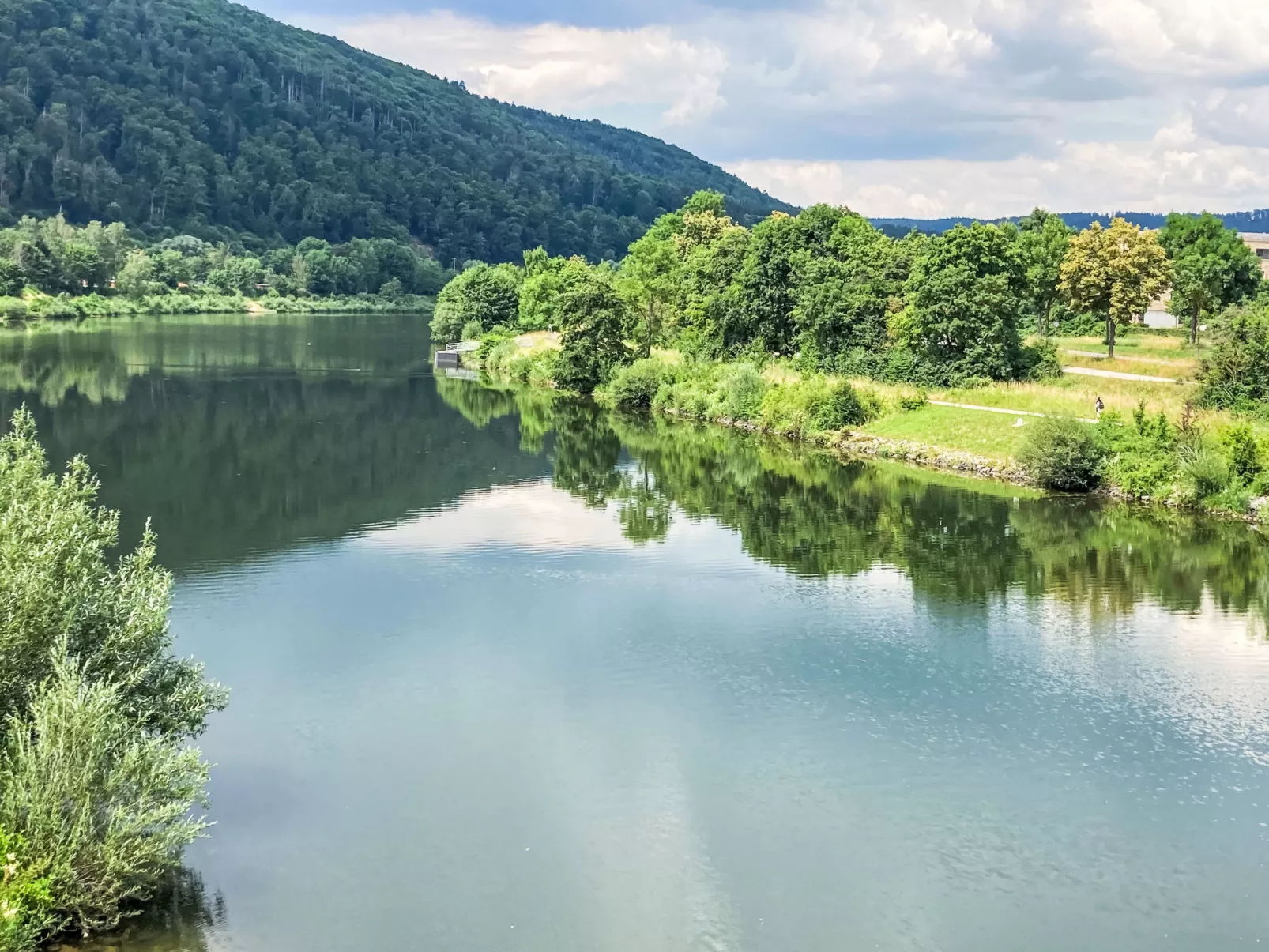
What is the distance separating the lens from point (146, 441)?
167ft

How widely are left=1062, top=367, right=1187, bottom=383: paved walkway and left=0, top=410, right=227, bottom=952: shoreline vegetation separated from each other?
4305 centimetres

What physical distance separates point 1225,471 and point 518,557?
22584mm

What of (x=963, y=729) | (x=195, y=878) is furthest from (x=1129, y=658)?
(x=195, y=878)

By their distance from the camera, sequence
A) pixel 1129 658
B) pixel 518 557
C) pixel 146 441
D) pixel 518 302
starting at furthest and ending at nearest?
1. pixel 518 302
2. pixel 146 441
3. pixel 518 557
4. pixel 1129 658

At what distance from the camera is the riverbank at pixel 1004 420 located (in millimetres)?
39500

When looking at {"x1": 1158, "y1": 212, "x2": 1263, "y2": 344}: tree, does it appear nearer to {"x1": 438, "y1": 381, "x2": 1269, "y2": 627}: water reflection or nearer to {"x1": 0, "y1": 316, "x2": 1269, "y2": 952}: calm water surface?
{"x1": 438, "y1": 381, "x2": 1269, "y2": 627}: water reflection

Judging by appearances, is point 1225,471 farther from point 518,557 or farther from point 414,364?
point 414,364

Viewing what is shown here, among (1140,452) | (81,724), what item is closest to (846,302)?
(1140,452)

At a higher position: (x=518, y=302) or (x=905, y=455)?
(x=518, y=302)

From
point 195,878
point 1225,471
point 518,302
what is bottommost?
point 195,878

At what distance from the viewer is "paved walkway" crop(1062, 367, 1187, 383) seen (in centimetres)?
5141

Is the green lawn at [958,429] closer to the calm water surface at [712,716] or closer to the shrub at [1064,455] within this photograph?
the shrub at [1064,455]

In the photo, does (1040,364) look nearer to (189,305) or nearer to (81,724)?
(81,724)

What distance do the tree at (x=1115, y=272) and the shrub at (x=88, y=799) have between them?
52967 millimetres
